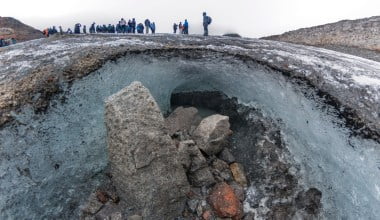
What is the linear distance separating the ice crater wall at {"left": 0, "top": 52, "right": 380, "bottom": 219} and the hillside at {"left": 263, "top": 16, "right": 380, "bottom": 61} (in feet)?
27.6

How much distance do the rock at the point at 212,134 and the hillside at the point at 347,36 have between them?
9159mm

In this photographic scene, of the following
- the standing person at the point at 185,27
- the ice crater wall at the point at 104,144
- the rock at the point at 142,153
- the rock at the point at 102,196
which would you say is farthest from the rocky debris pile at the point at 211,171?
the standing person at the point at 185,27

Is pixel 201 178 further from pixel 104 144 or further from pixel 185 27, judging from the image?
pixel 185 27

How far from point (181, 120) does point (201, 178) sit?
1.22 meters

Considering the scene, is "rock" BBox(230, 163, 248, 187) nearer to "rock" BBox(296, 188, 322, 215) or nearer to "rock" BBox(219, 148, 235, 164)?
"rock" BBox(219, 148, 235, 164)

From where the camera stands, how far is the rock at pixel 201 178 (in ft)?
16.3

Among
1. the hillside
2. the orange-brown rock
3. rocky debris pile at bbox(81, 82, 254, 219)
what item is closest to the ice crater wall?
rocky debris pile at bbox(81, 82, 254, 219)

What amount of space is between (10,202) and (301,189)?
413cm

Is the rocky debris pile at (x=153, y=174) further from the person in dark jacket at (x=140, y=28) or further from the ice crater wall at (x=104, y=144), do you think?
the person in dark jacket at (x=140, y=28)

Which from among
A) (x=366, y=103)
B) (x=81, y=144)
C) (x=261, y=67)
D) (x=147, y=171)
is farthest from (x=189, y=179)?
(x=366, y=103)

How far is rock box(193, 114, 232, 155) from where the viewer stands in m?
5.23

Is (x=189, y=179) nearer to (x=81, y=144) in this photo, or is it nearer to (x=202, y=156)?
(x=202, y=156)

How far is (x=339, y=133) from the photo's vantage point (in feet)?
15.3

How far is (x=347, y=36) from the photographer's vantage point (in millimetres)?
14234
